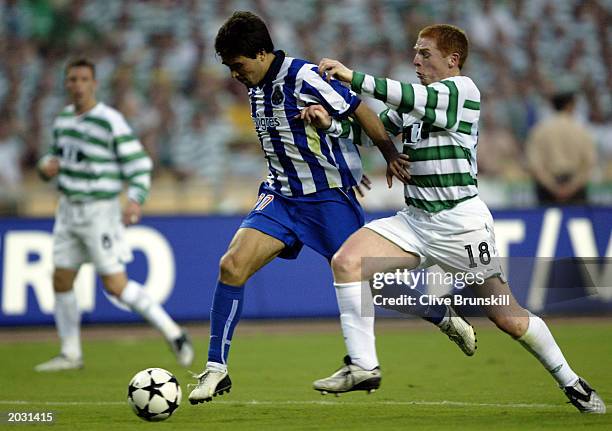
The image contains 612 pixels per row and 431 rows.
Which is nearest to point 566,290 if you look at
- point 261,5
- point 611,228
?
point 611,228

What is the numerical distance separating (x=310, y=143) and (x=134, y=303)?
11.0 ft

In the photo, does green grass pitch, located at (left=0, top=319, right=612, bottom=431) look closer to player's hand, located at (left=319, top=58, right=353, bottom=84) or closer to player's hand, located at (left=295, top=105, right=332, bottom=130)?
player's hand, located at (left=295, top=105, right=332, bottom=130)

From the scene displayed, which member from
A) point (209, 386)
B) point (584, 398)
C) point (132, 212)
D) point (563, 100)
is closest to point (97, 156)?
point (132, 212)

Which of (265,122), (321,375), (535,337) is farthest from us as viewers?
(321,375)

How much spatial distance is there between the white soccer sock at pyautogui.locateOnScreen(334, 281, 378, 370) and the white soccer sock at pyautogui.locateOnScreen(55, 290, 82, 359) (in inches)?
157

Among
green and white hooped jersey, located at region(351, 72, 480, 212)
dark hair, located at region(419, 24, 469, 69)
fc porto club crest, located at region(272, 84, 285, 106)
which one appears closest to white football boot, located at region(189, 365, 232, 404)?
green and white hooped jersey, located at region(351, 72, 480, 212)

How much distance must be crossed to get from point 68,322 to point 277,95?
380 centimetres

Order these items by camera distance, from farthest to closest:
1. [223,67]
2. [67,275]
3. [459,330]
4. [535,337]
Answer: [223,67], [67,275], [459,330], [535,337]

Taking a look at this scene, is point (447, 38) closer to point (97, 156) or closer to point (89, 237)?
point (97, 156)

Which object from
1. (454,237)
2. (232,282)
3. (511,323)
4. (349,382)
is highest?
(454,237)

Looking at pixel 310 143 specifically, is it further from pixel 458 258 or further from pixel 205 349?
pixel 205 349

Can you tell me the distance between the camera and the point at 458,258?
6387mm

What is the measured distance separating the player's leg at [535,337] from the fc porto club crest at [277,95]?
61.8 inches

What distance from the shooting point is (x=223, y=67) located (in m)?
17.3
